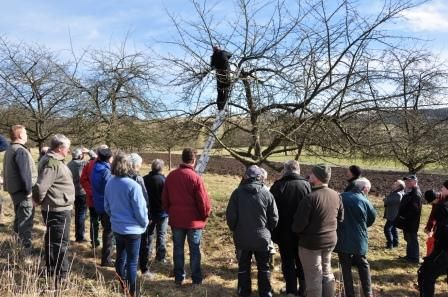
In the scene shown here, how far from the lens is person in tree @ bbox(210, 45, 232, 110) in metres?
6.64

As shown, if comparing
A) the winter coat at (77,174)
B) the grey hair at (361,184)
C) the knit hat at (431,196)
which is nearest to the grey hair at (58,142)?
the winter coat at (77,174)

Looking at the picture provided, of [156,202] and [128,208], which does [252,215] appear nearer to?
[128,208]

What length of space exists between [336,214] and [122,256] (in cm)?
273

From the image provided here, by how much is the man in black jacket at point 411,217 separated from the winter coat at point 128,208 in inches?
212

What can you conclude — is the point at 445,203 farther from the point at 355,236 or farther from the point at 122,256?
the point at 122,256

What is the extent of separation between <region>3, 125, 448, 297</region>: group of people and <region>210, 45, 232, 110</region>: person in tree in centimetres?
114

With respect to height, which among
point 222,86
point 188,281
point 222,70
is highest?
point 222,70

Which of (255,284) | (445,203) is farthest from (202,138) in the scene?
(445,203)

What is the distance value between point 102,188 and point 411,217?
568cm

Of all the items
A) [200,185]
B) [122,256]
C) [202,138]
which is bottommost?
[122,256]

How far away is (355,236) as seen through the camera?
6.16 meters

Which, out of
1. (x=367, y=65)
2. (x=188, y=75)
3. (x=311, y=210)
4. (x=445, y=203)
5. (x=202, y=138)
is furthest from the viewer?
(x=202, y=138)

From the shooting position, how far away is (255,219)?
575cm

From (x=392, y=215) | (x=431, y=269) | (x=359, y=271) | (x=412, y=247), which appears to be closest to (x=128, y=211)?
(x=359, y=271)
